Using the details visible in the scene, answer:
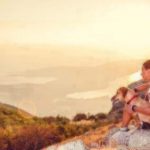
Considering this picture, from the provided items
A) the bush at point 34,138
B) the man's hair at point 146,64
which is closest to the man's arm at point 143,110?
the man's hair at point 146,64

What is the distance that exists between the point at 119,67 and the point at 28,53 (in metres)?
1.51

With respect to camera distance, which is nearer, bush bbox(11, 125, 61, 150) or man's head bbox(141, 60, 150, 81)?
bush bbox(11, 125, 61, 150)

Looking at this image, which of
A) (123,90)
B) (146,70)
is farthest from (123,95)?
(146,70)

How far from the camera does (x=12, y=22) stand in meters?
11.2

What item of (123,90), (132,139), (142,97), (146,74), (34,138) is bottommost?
(132,139)

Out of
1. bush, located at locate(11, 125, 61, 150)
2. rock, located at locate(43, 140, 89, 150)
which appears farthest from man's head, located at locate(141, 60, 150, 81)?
bush, located at locate(11, 125, 61, 150)

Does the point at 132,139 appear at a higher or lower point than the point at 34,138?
lower

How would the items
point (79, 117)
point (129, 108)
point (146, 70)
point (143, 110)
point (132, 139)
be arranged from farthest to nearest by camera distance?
point (146, 70), point (79, 117), point (129, 108), point (143, 110), point (132, 139)

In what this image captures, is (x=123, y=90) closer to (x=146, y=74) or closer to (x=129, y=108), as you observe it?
(x=129, y=108)

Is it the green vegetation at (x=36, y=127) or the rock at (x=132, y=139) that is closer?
the rock at (x=132, y=139)

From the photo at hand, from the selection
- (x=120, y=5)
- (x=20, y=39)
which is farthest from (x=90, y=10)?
(x=20, y=39)

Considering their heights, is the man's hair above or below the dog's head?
above

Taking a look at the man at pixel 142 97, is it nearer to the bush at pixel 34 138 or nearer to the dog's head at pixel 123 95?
the dog's head at pixel 123 95

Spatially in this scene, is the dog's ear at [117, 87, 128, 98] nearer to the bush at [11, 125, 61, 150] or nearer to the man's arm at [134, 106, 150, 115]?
the man's arm at [134, 106, 150, 115]
